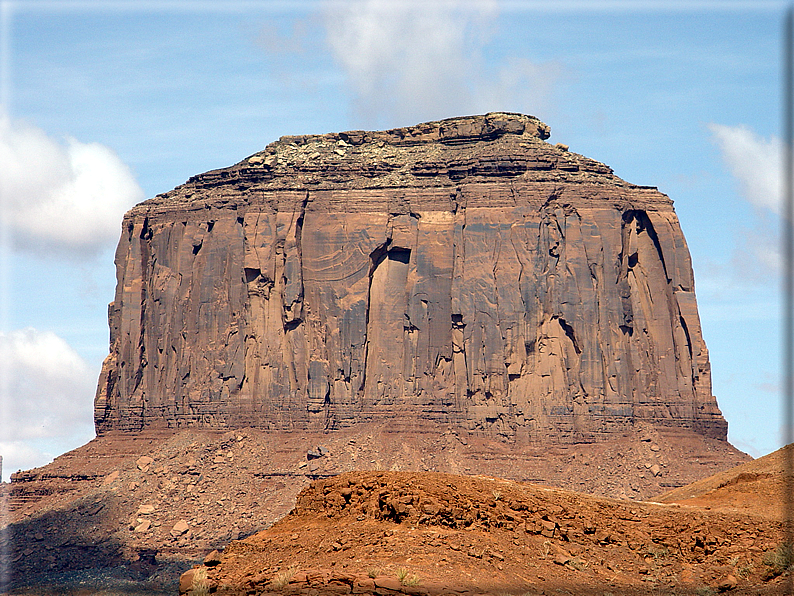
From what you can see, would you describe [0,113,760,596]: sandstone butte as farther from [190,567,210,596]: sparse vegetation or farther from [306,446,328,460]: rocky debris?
[190,567,210,596]: sparse vegetation

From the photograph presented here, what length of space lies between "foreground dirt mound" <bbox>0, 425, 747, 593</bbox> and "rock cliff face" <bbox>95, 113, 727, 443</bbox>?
2.20 m

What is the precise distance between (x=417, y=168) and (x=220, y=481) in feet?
94.1

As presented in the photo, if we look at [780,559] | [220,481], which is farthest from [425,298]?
[780,559]

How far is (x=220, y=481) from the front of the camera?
341 feet

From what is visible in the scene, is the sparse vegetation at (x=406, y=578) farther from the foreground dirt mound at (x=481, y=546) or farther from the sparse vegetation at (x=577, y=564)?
the sparse vegetation at (x=577, y=564)

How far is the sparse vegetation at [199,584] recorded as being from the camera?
103 ft

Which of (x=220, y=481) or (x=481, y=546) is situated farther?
(x=220, y=481)

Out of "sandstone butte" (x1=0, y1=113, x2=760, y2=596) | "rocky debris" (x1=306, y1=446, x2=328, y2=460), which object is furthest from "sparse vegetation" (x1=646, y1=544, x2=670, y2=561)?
"rocky debris" (x1=306, y1=446, x2=328, y2=460)

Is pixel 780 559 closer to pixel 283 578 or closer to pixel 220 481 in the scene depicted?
pixel 283 578

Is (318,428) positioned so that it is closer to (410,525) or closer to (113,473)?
(113,473)

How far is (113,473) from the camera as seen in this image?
108 m

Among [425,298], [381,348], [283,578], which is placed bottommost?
[283,578]

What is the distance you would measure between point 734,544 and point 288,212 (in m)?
80.5

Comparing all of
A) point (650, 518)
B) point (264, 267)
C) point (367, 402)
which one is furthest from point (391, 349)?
point (650, 518)
